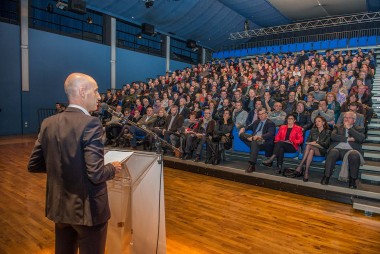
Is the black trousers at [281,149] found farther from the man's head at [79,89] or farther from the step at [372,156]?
the man's head at [79,89]

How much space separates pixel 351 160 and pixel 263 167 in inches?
56.7

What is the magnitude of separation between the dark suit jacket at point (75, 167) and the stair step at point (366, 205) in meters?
3.14

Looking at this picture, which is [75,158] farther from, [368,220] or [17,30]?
[17,30]

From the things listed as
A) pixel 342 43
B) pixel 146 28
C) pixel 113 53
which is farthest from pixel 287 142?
pixel 342 43

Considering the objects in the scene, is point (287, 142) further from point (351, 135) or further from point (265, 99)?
point (265, 99)

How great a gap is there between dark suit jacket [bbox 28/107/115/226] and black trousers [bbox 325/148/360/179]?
11.2 ft

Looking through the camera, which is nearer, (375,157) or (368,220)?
(368,220)

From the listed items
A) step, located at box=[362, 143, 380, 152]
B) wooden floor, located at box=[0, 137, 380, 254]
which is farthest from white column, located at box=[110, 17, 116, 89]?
step, located at box=[362, 143, 380, 152]

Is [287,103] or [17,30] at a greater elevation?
[17,30]

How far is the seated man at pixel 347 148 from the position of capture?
3.56m

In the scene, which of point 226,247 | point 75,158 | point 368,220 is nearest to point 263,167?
point 368,220

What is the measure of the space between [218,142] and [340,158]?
6.61 ft

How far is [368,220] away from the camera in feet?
9.78

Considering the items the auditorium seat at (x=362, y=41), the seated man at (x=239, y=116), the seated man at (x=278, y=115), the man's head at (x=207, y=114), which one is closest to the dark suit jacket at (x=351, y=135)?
the seated man at (x=278, y=115)
